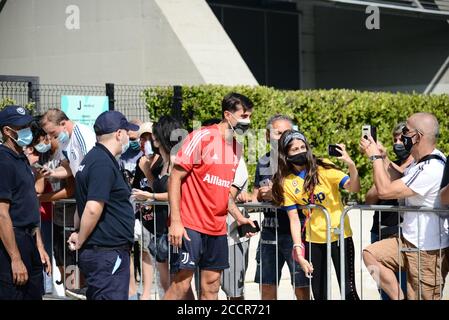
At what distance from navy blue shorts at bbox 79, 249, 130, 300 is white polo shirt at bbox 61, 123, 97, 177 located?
6.15 ft

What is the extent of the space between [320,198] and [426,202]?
0.94m

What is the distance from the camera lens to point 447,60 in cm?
2656

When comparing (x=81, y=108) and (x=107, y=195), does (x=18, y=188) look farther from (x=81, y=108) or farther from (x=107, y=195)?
(x=81, y=108)

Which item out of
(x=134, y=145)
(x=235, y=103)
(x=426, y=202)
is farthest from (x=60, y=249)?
(x=426, y=202)

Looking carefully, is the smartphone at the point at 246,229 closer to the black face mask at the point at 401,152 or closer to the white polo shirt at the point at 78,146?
the black face mask at the point at 401,152

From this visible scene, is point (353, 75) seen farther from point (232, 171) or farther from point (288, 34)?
point (232, 171)

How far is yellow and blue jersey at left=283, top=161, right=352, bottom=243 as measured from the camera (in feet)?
25.6

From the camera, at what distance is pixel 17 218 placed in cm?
710

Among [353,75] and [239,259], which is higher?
[353,75]

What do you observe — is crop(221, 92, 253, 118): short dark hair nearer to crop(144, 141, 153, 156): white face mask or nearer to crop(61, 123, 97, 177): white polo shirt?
crop(61, 123, 97, 177): white polo shirt

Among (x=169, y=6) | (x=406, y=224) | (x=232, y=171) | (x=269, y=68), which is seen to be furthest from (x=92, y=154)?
(x=269, y=68)

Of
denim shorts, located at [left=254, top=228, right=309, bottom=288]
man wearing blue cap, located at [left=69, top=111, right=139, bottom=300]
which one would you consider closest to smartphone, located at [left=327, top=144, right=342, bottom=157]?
denim shorts, located at [left=254, top=228, right=309, bottom=288]

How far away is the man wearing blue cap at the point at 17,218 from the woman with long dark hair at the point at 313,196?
81.9 inches
